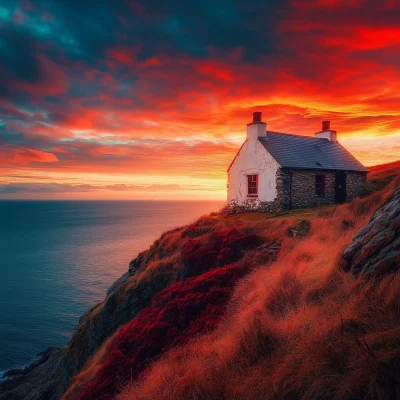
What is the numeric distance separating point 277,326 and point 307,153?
23.9 m

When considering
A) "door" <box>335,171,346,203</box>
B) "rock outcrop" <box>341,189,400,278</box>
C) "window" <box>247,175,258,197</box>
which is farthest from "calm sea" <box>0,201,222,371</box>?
"rock outcrop" <box>341,189,400,278</box>

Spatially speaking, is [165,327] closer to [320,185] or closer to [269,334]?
[269,334]

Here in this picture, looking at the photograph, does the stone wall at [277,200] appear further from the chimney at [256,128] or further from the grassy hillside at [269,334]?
the grassy hillside at [269,334]

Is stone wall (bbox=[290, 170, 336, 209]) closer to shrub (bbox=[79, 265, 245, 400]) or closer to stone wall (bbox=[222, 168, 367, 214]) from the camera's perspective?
stone wall (bbox=[222, 168, 367, 214])

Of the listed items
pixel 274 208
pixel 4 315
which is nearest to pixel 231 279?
pixel 274 208

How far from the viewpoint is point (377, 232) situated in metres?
6.88

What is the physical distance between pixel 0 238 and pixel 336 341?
122 meters

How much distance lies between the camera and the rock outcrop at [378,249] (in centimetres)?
588

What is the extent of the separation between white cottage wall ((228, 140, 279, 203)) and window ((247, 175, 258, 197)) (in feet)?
0.92

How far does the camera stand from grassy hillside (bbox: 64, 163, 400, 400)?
13.4ft

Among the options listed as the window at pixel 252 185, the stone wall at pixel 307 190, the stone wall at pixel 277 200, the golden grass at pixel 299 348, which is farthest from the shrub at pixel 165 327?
the window at pixel 252 185

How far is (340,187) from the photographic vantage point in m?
27.4

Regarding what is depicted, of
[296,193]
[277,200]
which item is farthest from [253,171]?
[296,193]

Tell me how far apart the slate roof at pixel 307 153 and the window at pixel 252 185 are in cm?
270
